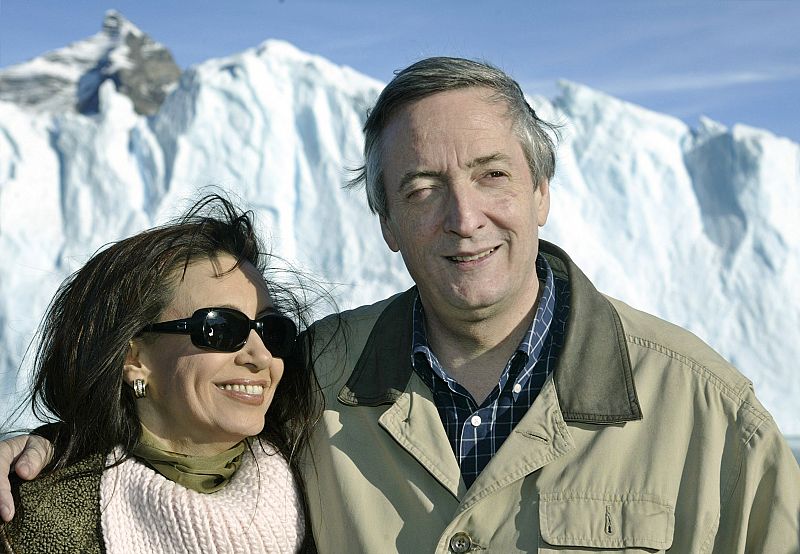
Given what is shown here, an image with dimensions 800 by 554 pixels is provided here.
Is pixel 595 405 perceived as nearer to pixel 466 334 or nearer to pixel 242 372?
pixel 466 334

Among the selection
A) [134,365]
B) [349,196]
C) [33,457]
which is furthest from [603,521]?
[349,196]

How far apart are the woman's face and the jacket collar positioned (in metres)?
0.24

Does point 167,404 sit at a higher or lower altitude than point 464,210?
lower

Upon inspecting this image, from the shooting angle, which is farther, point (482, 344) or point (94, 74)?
point (94, 74)

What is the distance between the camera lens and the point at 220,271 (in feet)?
6.54

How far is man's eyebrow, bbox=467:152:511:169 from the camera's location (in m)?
1.98

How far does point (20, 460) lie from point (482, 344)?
3.42 feet

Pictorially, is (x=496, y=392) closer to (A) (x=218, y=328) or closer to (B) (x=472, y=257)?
(B) (x=472, y=257)

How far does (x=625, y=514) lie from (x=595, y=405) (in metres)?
0.23

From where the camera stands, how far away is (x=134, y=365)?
1.98m

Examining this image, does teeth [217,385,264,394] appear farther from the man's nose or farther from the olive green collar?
the man's nose

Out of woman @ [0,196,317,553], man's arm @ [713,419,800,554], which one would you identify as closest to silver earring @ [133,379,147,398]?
woman @ [0,196,317,553]

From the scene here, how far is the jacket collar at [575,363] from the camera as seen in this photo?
6.14 ft

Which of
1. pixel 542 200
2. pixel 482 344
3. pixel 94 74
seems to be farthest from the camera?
pixel 94 74
